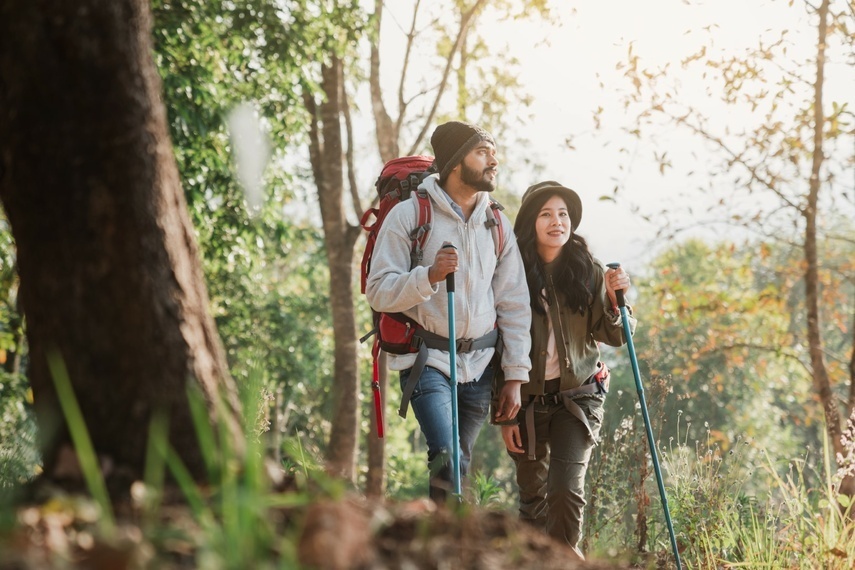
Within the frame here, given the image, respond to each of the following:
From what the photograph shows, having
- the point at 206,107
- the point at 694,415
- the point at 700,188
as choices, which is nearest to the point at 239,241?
the point at 206,107

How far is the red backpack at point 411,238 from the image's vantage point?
4.83 meters

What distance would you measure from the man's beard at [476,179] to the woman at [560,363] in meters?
0.50

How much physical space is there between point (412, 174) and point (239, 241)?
→ 682 cm

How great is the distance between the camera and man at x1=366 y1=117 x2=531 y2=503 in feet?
15.4

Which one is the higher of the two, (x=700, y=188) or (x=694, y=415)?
(x=700, y=188)

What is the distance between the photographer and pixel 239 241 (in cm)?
1184

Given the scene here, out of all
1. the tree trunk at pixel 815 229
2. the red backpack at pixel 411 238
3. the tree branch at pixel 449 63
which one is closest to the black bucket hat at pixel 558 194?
the red backpack at pixel 411 238

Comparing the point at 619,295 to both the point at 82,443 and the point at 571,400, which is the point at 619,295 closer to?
the point at 571,400

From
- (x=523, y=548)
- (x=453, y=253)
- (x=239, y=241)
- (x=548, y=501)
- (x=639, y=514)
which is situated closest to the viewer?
(x=523, y=548)

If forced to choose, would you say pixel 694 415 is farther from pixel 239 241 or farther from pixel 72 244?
pixel 72 244

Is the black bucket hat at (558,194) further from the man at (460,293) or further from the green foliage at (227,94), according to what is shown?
the green foliage at (227,94)

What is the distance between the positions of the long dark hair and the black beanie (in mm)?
569

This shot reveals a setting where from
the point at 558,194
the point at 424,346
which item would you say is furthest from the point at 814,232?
the point at 424,346

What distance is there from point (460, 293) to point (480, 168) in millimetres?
675
